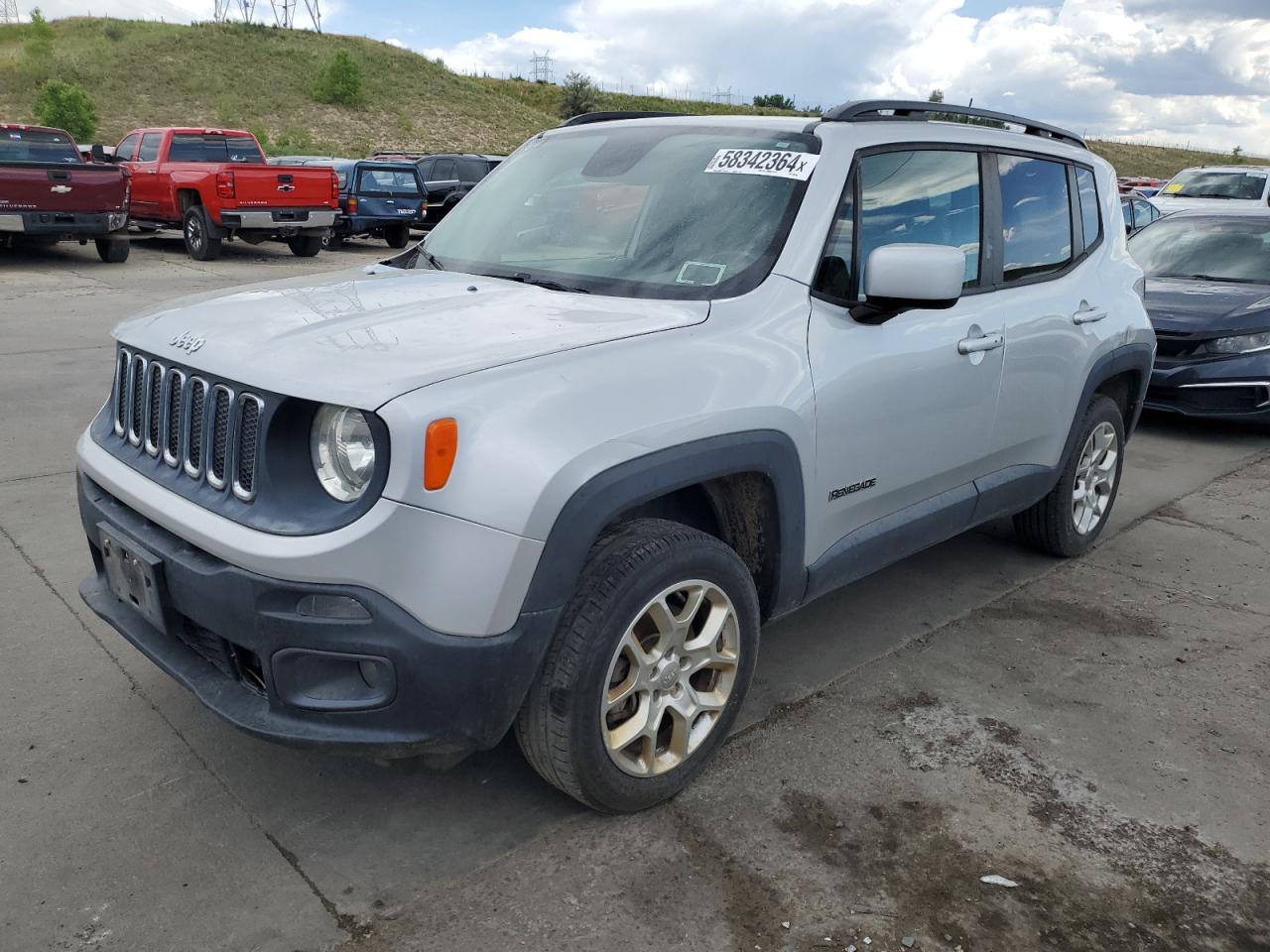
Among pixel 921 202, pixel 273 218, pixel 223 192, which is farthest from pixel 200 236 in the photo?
pixel 921 202

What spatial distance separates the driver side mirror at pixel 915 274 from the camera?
2984 mm

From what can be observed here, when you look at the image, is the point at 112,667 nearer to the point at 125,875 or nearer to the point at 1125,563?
the point at 125,875

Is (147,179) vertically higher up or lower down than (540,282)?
lower down

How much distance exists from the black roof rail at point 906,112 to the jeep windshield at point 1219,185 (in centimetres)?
1498

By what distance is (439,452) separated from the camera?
226cm

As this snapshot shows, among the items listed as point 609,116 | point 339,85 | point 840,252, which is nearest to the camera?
point 840,252

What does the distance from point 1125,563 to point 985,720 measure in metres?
1.97

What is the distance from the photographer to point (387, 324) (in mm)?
2740

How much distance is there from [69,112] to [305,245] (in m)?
32.7

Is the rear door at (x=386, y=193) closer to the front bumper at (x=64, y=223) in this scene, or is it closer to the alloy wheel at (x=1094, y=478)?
the front bumper at (x=64, y=223)

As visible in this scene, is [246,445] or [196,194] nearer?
[246,445]

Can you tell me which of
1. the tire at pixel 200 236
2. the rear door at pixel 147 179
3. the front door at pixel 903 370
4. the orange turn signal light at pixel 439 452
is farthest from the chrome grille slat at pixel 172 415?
the rear door at pixel 147 179

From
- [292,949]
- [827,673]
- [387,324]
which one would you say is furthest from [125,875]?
[827,673]

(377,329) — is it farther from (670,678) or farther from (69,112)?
(69,112)
